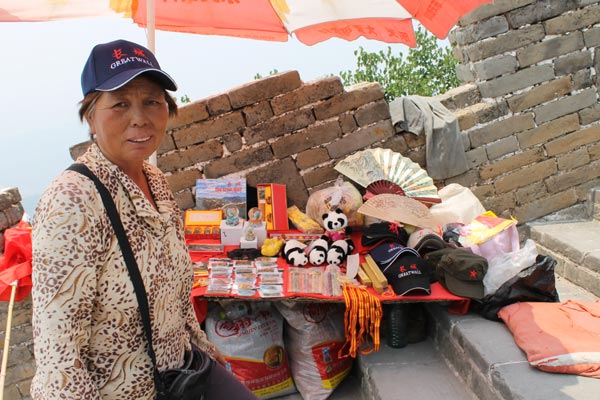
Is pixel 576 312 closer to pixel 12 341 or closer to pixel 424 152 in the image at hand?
pixel 424 152

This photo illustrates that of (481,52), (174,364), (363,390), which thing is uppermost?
(481,52)

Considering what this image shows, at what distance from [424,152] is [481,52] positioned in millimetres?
1184

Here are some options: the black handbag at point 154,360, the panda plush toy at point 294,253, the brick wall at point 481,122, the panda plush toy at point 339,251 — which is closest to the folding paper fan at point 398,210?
the panda plush toy at point 339,251

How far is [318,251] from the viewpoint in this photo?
12.2 ft

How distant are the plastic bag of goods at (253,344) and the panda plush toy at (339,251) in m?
0.56

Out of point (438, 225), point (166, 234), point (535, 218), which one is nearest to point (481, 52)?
point (535, 218)

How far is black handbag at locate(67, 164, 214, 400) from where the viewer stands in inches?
62.5

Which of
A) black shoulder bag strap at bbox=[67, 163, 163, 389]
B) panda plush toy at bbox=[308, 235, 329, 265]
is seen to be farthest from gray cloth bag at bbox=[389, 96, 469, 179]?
black shoulder bag strap at bbox=[67, 163, 163, 389]

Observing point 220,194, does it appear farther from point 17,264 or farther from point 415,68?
point 415,68

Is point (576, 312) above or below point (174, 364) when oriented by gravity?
below

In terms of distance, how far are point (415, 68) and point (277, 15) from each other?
16.8 feet

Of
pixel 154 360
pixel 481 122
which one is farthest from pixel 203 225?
pixel 481 122

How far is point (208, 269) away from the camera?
365 cm

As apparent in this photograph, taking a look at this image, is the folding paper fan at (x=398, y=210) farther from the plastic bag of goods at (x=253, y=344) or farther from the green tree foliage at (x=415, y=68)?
the green tree foliage at (x=415, y=68)
